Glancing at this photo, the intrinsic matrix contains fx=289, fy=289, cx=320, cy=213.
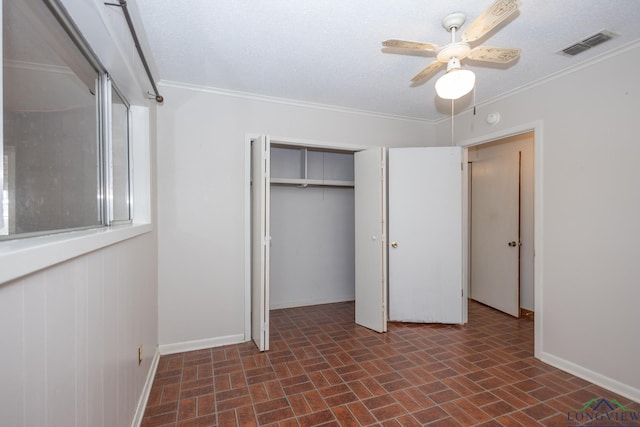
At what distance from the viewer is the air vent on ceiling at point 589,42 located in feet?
6.72

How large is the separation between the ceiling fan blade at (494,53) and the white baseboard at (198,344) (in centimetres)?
323

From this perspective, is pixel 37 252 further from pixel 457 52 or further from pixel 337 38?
pixel 457 52

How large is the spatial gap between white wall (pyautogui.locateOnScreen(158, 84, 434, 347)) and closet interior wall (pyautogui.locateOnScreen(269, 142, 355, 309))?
898 millimetres

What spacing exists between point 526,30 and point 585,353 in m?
2.61

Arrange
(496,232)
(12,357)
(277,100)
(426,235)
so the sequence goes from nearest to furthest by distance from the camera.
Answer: (12,357) < (277,100) < (426,235) < (496,232)

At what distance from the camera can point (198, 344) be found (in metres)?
2.94

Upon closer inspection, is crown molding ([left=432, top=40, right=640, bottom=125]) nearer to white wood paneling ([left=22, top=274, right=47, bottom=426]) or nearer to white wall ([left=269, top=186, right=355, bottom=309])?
white wall ([left=269, top=186, right=355, bottom=309])

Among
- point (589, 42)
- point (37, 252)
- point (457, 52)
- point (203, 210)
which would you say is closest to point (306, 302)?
point (203, 210)

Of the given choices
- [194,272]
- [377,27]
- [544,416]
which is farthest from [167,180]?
[544,416]

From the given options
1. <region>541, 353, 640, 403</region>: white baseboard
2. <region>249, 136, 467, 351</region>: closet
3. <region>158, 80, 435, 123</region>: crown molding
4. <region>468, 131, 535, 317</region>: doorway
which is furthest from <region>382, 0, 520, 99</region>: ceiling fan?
<region>541, 353, 640, 403</region>: white baseboard

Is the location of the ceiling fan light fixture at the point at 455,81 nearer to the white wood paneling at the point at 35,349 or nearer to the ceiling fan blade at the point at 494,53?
the ceiling fan blade at the point at 494,53

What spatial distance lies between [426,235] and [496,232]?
1.29 m

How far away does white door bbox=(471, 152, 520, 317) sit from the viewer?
385 cm

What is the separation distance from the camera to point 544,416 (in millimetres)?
1964
